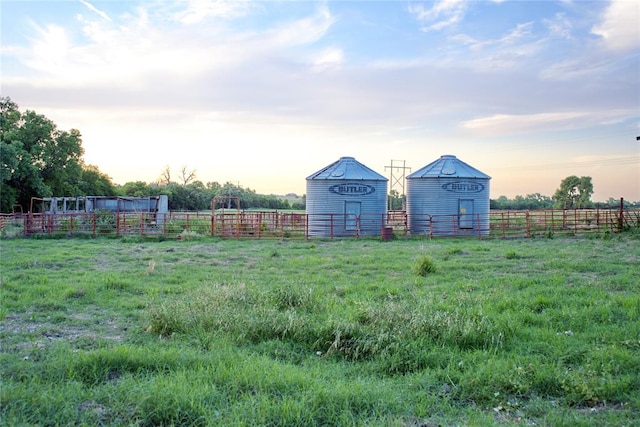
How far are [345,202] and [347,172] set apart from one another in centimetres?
152

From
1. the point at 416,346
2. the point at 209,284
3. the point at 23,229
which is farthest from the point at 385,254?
the point at 23,229

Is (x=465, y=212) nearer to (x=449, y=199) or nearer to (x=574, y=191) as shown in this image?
(x=449, y=199)

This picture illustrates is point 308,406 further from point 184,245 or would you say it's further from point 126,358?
point 184,245

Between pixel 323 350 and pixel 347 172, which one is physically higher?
pixel 347 172

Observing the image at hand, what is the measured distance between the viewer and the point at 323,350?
6262mm

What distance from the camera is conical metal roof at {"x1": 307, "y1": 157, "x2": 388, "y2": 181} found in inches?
985

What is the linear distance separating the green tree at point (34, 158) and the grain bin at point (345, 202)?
20517mm

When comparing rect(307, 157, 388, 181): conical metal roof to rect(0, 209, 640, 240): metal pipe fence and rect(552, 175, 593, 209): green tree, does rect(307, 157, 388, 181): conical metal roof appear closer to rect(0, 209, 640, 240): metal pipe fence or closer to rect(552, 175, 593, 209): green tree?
rect(0, 209, 640, 240): metal pipe fence

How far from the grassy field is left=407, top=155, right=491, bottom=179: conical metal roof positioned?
1453cm

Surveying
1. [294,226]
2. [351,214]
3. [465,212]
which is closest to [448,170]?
[465,212]

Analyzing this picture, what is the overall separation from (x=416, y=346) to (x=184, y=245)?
1483 centimetres

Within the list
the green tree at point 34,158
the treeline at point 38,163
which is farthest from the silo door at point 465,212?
the green tree at point 34,158

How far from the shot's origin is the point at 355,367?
561cm

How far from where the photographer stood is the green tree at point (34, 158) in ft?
114
